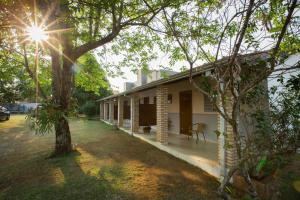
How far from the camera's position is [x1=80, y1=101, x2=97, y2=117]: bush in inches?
1165

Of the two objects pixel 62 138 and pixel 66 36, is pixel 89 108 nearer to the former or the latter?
pixel 62 138

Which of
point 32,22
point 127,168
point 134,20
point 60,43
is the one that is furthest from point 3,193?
point 134,20

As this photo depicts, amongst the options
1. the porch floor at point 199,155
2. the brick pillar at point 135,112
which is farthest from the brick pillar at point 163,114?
the brick pillar at point 135,112

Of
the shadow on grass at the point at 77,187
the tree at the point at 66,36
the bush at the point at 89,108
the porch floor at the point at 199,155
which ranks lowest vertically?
the shadow on grass at the point at 77,187

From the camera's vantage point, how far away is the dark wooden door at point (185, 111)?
10.4 meters

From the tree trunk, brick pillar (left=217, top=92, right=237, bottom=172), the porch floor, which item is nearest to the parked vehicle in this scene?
the tree trunk

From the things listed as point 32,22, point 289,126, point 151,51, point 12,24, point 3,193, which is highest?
point 151,51

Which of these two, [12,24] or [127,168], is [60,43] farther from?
[127,168]

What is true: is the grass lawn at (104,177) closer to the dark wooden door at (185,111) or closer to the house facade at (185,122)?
the house facade at (185,122)

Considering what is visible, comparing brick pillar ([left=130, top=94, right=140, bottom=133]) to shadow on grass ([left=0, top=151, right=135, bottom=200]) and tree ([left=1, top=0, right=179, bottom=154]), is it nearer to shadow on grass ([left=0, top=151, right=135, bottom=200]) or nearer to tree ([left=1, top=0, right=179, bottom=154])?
tree ([left=1, top=0, right=179, bottom=154])

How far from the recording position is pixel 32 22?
5.12 metres

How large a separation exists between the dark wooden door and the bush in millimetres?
21188

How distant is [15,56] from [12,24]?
8762 mm

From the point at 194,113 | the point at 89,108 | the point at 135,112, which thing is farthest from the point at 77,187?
the point at 89,108
